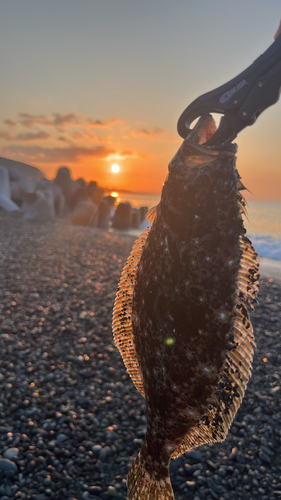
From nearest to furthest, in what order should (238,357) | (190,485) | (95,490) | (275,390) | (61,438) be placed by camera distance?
(238,357) < (95,490) < (190,485) < (61,438) < (275,390)

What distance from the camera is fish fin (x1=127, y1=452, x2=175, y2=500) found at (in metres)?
1.82

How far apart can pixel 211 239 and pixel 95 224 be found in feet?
54.1

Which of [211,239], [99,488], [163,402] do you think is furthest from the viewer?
[99,488]

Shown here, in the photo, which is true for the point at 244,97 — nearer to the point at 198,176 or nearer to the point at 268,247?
the point at 198,176

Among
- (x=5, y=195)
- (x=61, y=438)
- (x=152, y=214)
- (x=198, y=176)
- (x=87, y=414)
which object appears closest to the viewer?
(x=198, y=176)

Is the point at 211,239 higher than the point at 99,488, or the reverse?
the point at 211,239

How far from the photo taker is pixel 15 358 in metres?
4.59

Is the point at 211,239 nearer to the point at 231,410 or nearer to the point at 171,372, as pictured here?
the point at 171,372

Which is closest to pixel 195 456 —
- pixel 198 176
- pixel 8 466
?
pixel 8 466

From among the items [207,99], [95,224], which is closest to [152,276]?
[207,99]

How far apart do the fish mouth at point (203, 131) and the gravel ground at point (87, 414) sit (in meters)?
3.12

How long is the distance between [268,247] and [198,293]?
59.9 feet

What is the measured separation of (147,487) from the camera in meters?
1.84

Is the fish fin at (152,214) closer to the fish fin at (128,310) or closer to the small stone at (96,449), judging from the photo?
the fish fin at (128,310)
